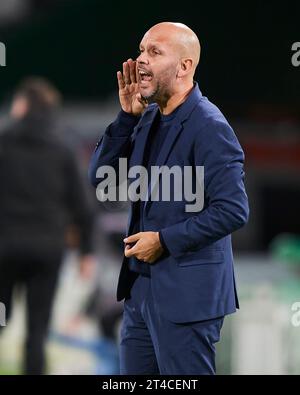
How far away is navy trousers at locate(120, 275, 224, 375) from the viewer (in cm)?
218

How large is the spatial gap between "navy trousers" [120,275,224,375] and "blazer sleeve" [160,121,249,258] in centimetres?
16

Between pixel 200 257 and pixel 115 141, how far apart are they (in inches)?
13.4

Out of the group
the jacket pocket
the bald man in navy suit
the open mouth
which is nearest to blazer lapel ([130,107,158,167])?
the bald man in navy suit

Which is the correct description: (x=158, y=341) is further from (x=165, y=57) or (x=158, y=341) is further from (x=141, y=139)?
(x=165, y=57)

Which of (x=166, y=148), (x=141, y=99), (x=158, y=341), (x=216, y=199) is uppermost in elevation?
(x=141, y=99)

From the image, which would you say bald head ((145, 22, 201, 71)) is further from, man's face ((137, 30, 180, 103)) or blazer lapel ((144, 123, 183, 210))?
blazer lapel ((144, 123, 183, 210))

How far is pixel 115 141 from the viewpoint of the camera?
2.28 m

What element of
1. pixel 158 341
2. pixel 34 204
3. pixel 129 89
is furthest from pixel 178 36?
pixel 34 204

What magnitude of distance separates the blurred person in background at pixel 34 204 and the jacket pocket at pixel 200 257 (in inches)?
82.3

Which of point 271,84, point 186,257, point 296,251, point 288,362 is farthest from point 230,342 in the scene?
point 271,84

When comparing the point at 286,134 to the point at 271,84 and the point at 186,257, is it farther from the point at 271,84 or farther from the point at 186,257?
the point at 186,257

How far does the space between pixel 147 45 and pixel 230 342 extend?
2561 mm

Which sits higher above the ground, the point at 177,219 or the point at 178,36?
the point at 178,36

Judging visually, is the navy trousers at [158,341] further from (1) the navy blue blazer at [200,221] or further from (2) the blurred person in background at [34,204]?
(2) the blurred person in background at [34,204]
